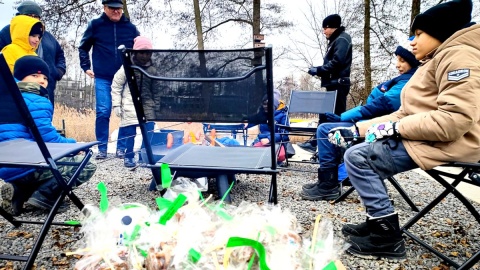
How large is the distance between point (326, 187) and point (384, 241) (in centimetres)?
116

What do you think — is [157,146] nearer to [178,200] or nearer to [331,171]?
[331,171]

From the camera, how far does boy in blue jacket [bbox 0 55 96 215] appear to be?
2340 mm

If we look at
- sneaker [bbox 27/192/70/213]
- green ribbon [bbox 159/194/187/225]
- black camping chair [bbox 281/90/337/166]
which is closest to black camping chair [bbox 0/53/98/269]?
sneaker [bbox 27/192/70/213]

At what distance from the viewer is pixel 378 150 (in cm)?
184

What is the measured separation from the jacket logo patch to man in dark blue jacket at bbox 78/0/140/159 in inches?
154

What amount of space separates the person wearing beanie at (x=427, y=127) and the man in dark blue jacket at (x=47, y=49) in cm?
348

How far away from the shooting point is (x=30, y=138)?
2516 millimetres

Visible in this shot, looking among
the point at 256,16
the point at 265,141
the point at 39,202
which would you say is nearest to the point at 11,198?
the point at 39,202

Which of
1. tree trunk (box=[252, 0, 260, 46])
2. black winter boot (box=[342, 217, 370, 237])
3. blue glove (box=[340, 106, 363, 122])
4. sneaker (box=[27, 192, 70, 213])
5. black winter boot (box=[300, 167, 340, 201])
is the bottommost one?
black winter boot (box=[300, 167, 340, 201])

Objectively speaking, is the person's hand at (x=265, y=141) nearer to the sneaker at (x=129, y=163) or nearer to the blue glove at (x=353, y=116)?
the sneaker at (x=129, y=163)

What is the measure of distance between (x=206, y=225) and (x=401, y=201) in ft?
7.36

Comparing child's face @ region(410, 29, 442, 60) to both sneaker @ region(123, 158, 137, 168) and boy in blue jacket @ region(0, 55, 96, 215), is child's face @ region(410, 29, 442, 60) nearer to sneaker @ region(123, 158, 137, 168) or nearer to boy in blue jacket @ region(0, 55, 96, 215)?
boy in blue jacket @ region(0, 55, 96, 215)

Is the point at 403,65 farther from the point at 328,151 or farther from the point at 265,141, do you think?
the point at 265,141

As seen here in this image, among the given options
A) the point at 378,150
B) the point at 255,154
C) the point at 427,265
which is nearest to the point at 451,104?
the point at 378,150
